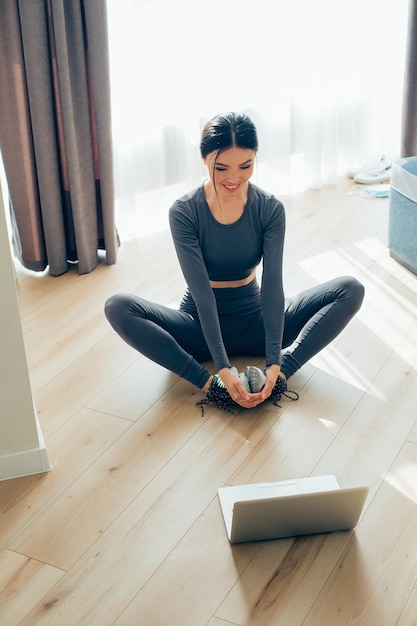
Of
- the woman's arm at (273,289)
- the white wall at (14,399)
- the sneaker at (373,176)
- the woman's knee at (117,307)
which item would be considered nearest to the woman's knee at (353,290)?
the woman's arm at (273,289)

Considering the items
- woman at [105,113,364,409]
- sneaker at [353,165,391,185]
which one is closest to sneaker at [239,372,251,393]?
woman at [105,113,364,409]

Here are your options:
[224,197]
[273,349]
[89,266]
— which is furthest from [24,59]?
[273,349]

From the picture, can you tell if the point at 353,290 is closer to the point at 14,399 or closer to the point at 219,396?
the point at 219,396

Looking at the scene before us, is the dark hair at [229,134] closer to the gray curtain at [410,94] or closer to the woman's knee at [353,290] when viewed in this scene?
the woman's knee at [353,290]

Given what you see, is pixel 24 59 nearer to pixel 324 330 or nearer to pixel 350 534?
pixel 324 330

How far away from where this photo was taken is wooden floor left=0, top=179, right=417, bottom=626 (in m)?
1.66

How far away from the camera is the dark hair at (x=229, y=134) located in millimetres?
2088

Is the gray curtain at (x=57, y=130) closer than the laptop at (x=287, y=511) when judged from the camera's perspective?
No

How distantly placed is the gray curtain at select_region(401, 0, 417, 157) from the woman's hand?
227cm

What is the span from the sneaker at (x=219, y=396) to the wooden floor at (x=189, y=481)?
3cm

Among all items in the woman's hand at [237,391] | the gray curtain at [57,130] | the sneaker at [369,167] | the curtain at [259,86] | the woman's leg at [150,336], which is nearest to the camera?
the woman's hand at [237,391]

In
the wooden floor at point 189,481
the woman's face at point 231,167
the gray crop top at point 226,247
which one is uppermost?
the woman's face at point 231,167

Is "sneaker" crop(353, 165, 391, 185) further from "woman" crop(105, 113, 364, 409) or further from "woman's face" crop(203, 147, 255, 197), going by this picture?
"woman's face" crop(203, 147, 255, 197)

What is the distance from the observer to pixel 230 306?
2447mm
